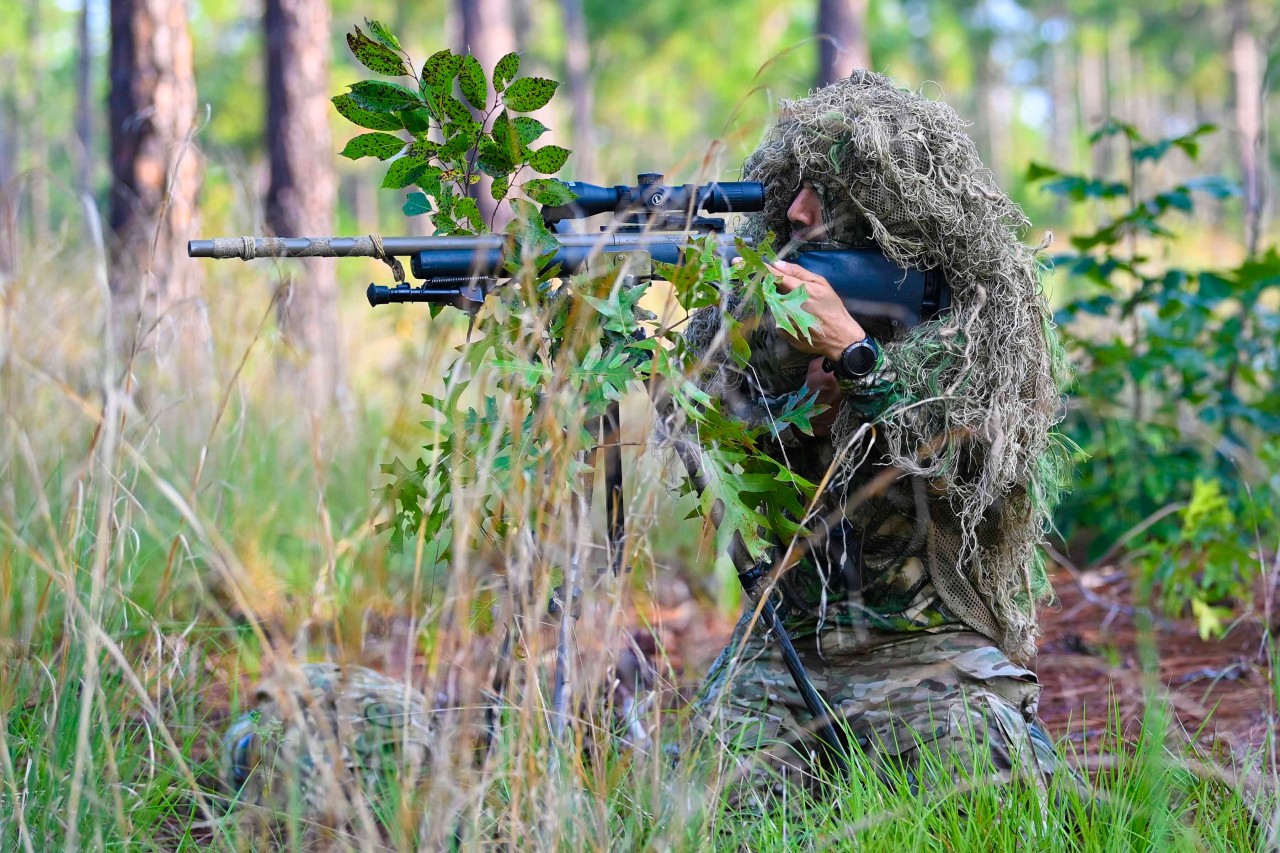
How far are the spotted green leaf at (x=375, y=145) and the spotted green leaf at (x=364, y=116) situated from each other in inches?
0.9

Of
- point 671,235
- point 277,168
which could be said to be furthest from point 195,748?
point 277,168

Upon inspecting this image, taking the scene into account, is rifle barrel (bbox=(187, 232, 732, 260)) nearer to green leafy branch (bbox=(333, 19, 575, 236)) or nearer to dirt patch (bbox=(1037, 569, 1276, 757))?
green leafy branch (bbox=(333, 19, 575, 236))

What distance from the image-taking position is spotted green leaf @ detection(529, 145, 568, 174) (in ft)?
6.15

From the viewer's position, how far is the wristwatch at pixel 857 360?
2.11m

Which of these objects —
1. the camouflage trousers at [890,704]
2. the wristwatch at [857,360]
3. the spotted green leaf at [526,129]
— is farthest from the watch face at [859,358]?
the spotted green leaf at [526,129]

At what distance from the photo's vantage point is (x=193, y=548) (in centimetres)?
317

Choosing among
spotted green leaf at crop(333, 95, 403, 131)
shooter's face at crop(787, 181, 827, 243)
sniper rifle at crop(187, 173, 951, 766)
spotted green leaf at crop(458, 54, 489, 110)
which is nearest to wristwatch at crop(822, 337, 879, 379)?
sniper rifle at crop(187, 173, 951, 766)

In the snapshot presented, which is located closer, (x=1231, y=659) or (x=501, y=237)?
(x=501, y=237)

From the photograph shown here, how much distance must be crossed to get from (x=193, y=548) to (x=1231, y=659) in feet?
9.83

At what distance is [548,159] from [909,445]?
90 centimetres

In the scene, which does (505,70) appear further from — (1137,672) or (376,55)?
(1137,672)

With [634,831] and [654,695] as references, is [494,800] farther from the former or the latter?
[654,695]

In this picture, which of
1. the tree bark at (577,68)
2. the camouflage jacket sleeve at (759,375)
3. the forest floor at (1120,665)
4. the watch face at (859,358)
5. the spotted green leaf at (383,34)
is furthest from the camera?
the tree bark at (577,68)

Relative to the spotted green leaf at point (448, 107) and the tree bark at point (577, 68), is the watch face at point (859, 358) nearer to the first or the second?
the spotted green leaf at point (448, 107)
